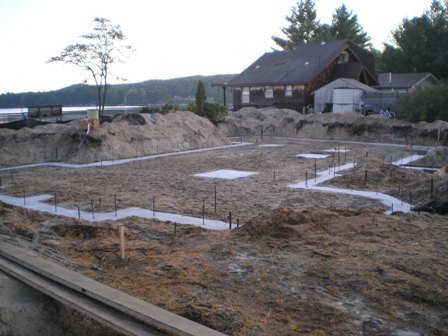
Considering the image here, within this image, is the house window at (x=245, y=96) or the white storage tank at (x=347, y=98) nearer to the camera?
the white storage tank at (x=347, y=98)

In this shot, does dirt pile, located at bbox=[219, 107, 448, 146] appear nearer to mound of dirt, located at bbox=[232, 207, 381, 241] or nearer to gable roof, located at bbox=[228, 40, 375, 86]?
gable roof, located at bbox=[228, 40, 375, 86]

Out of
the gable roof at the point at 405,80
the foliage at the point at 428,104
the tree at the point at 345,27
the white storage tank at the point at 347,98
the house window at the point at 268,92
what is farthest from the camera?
the tree at the point at 345,27

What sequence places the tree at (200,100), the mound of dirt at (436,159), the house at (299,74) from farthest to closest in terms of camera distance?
the house at (299,74), the tree at (200,100), the mound of dirt at (436,159)

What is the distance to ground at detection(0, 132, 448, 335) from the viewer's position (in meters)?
5.04

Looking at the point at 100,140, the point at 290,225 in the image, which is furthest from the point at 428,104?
the point at 290,225

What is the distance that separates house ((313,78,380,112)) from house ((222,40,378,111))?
1.73 m

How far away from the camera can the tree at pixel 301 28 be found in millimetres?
59500

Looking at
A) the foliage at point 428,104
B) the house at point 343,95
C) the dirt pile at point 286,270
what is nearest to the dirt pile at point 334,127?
the foliage at point 428,104

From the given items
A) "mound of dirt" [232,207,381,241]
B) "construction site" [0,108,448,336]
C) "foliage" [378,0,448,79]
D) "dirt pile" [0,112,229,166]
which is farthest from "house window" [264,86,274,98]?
"mound of dirt" [232,207,381,241]

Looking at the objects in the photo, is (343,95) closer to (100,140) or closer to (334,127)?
(334,127)

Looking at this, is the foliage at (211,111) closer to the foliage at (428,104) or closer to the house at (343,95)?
the house at (343,95)

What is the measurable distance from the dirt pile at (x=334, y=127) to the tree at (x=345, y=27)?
92.8 ft

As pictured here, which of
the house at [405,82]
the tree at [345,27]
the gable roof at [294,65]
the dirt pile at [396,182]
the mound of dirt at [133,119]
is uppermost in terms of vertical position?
the tree at [345,27]

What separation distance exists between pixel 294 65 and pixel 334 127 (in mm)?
12136
